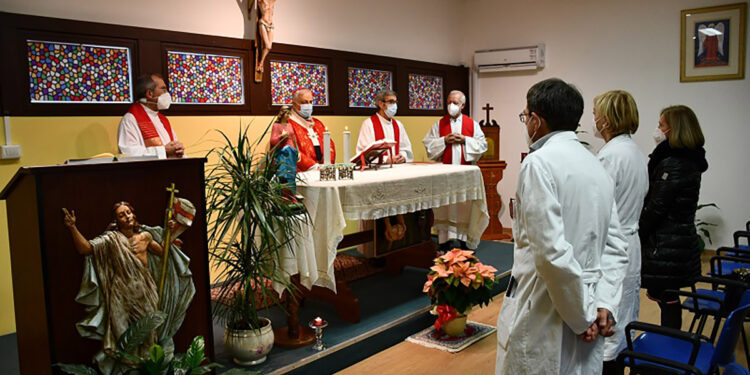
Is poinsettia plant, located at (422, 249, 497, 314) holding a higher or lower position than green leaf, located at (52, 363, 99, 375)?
lower

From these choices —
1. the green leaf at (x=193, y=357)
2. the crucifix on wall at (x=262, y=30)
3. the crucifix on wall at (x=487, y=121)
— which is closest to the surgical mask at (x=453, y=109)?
the crucifix on wall at (x=487, y=121)

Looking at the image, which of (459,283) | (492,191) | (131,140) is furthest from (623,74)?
(131,140)

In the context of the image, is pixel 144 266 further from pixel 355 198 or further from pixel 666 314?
pixel 666 314

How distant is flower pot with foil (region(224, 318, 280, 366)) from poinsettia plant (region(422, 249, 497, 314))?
1199mm

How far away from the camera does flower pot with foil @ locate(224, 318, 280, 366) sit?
10.4ft

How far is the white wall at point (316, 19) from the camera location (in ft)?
13.7

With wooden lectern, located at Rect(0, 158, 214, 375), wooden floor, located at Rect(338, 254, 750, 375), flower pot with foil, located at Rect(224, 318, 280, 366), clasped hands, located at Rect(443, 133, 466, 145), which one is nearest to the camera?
wooden lectern, located at Rect(0, 158, 214, 375)

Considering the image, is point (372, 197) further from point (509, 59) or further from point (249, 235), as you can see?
point (509, 59)

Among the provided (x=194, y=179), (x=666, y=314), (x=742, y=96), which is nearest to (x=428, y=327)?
(x=666, y=314)

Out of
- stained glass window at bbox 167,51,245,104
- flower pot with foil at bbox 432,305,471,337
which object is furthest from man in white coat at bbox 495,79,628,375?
stained glass window at bbox 167,51,245,104

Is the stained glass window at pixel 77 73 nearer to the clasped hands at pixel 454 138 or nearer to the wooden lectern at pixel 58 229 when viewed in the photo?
the wooden lectern at pixel 58 229

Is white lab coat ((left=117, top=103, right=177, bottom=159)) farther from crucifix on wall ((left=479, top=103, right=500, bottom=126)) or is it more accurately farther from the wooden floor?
crucifix on wall ((left=479, top=103, right=500, bottom=126))

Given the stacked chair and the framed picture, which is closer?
the stacked chair

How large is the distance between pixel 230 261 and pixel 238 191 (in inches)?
15.7
